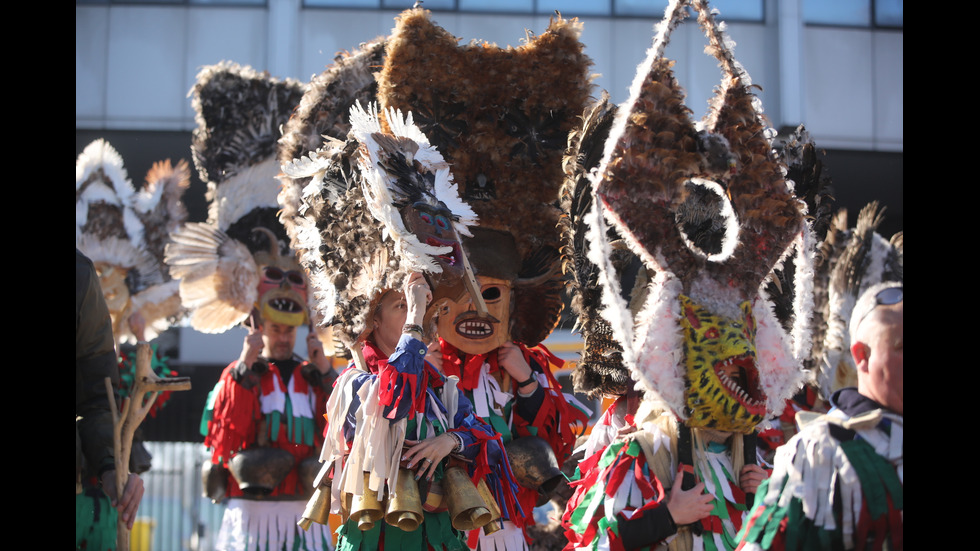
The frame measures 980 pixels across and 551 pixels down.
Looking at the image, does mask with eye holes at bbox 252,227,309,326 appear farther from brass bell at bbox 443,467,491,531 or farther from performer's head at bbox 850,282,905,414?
performer's head at bbox 850,282,905,414

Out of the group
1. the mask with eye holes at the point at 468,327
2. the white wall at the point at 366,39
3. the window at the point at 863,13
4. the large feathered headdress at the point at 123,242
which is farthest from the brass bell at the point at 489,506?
the window at the point at 863,13

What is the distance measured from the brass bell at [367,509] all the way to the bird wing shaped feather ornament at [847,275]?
2.03 meters

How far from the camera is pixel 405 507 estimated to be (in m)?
3.12

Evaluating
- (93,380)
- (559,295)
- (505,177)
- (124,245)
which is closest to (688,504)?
(559,295)

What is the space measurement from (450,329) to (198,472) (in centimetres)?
699

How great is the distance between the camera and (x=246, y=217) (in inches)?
241

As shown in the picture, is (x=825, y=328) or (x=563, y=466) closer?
(x=563, y=466)

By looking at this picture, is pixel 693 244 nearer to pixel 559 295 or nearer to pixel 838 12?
pixel 559 295

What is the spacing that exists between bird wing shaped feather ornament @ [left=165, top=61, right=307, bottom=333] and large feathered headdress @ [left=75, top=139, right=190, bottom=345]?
51.7 inches

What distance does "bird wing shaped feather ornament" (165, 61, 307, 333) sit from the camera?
603 cm

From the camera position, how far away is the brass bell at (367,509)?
124 inches

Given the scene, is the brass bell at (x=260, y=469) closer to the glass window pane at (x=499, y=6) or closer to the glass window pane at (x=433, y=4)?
the glass window pane at (x=433, y=4)

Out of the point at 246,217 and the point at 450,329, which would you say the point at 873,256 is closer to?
the point at 450,329
